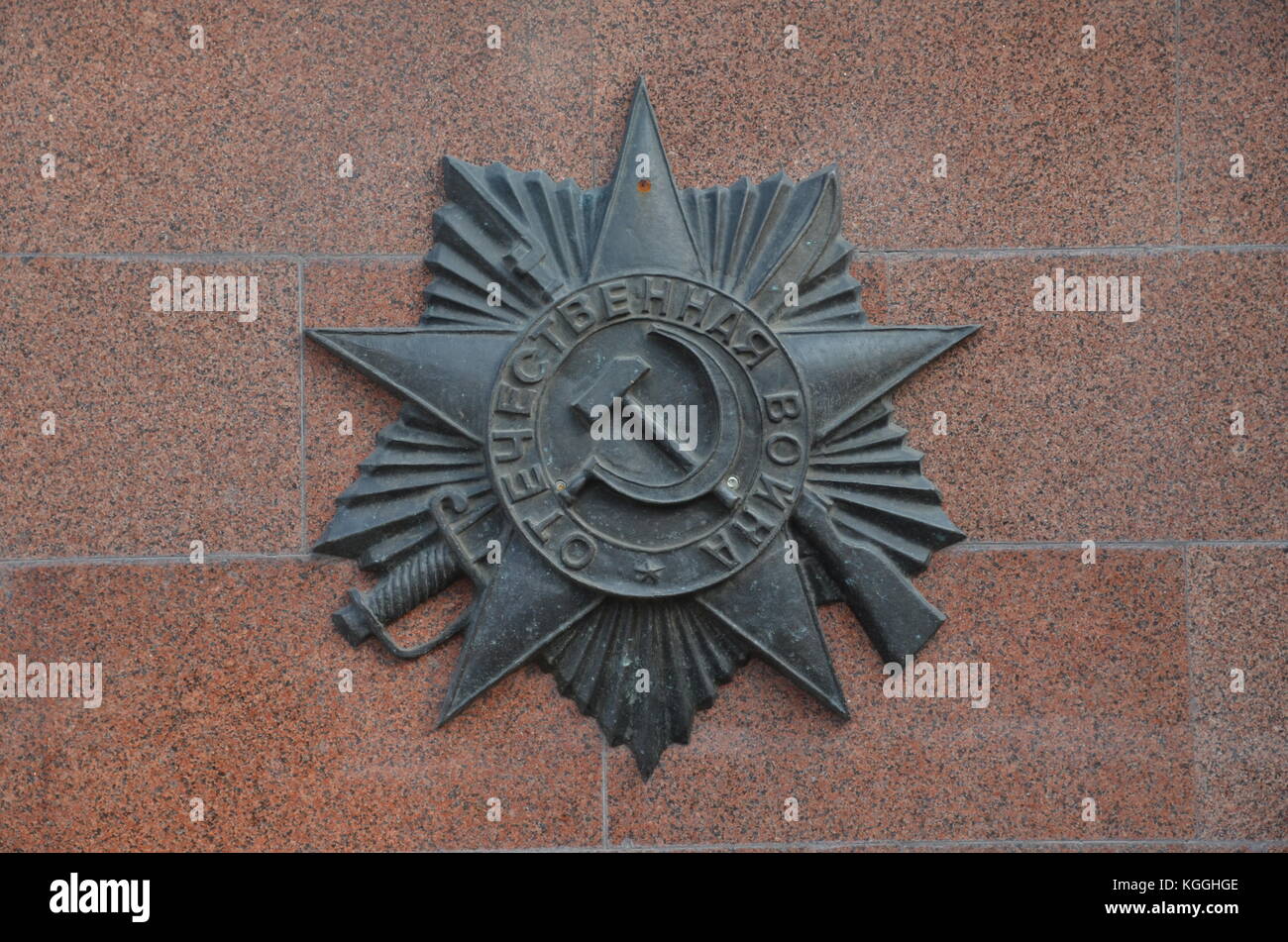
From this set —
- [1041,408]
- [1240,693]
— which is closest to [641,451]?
[1041,408]

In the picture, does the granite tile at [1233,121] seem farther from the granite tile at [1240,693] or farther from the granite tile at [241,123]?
the granite tile at [241,123]

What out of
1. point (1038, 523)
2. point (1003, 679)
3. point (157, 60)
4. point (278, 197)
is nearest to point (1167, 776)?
point (1003, 679)

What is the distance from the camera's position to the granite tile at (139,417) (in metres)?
5.31

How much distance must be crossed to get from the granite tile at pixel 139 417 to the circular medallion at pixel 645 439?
1.04 m

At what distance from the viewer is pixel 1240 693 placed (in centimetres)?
538

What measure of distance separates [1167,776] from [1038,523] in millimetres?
1203

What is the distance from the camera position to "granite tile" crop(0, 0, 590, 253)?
5359 mm

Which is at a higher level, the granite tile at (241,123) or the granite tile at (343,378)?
the granite tile at (241,123)

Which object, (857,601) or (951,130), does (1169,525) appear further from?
(951,130)

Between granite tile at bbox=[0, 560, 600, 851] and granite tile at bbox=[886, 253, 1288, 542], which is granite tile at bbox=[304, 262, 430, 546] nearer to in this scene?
granite tile at bbox=[0, 560, 600, 851]
